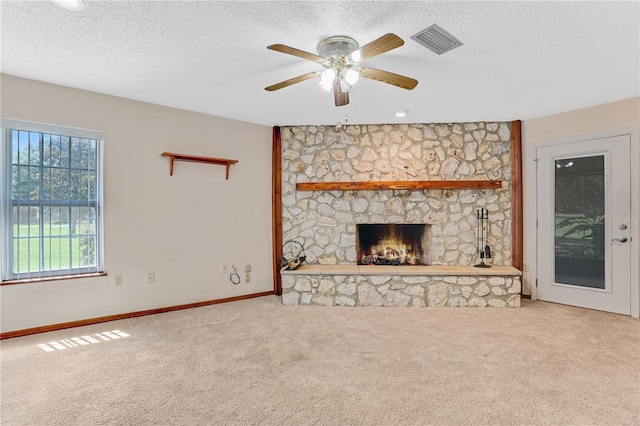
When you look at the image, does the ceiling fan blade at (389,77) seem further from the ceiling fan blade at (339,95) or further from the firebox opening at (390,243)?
the firebox opening at (390,243)

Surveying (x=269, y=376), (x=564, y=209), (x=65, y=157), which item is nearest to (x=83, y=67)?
(x=65, y=157)

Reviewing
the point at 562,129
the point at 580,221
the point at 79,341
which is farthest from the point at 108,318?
the point at 562,129

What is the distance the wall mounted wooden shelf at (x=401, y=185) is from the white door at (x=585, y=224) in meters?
0.70

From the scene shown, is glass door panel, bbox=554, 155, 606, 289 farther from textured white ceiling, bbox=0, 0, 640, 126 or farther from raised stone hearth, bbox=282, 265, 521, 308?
textured white ceiling, bbox=0, 0, 640, 126

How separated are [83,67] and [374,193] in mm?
3489

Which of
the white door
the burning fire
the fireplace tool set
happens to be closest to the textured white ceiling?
the white door

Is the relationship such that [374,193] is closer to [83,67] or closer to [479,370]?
[479,370]

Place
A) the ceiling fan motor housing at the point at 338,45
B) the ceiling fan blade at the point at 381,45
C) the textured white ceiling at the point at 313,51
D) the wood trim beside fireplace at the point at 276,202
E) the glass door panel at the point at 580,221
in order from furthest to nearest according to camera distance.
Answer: the wood trim beside fireplace at the point at 276,202, the glass door panel at the point at 580,221, the ceiling fan motor housing at the point at 338,45, the textured white ceiling at the point at 313,51, the ceiling fan blade at the point at 381,45

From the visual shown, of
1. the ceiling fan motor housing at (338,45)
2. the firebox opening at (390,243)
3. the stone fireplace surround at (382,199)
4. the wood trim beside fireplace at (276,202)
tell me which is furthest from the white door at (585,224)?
the wood trim beside fireplace at (276,202)

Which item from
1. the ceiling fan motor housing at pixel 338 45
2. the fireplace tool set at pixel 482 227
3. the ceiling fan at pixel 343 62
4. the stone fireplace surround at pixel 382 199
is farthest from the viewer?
the fireplace tool set at pixel 482 227

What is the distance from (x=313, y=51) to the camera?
247 cm

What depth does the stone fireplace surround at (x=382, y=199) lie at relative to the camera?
412 centimetres

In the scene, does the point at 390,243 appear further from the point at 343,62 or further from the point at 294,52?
the point at 294,52

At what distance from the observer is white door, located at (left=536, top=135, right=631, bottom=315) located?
12.0 ft
